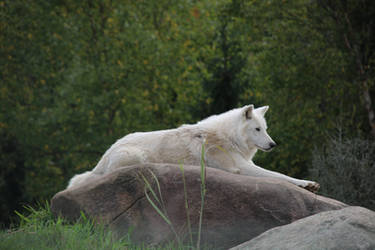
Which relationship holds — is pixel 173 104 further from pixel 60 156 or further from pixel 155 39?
pixel 60 156

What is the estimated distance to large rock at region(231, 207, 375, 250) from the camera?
4.48 meters

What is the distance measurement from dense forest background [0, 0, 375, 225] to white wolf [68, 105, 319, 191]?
571 cm

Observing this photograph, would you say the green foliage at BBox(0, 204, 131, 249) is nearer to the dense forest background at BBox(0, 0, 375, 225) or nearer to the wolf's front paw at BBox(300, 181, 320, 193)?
the wolf's front paw at BBox(300, 181, 320, 193)

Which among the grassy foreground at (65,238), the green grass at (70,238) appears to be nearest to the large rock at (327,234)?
the green grass at (70,238)

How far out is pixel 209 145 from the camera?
23.9 feet

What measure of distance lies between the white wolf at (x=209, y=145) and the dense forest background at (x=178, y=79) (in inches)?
225

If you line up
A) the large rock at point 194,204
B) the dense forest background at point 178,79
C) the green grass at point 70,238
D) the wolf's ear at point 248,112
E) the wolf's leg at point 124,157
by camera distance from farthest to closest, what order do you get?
1. the dense forest background at point 178,79
2. the wolf's leg at point 124,157
3. the wolf's ear at point 248,112
4. the large rock at point 194,204
5. the green grass at point 70,238

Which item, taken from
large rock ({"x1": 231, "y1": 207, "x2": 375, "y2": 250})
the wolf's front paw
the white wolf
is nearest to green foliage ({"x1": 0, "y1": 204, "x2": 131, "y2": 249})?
the white wolf

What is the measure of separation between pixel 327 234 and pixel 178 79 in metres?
16.1

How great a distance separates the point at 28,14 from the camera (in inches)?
875

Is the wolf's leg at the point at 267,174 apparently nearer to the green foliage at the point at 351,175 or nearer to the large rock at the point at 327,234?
the large rock at the point at 327,234

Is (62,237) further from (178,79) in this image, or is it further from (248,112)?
(178,79)

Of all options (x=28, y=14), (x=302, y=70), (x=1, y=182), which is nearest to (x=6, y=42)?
(x=28, y=14)

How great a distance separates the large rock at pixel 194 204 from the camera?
595 centimetres
